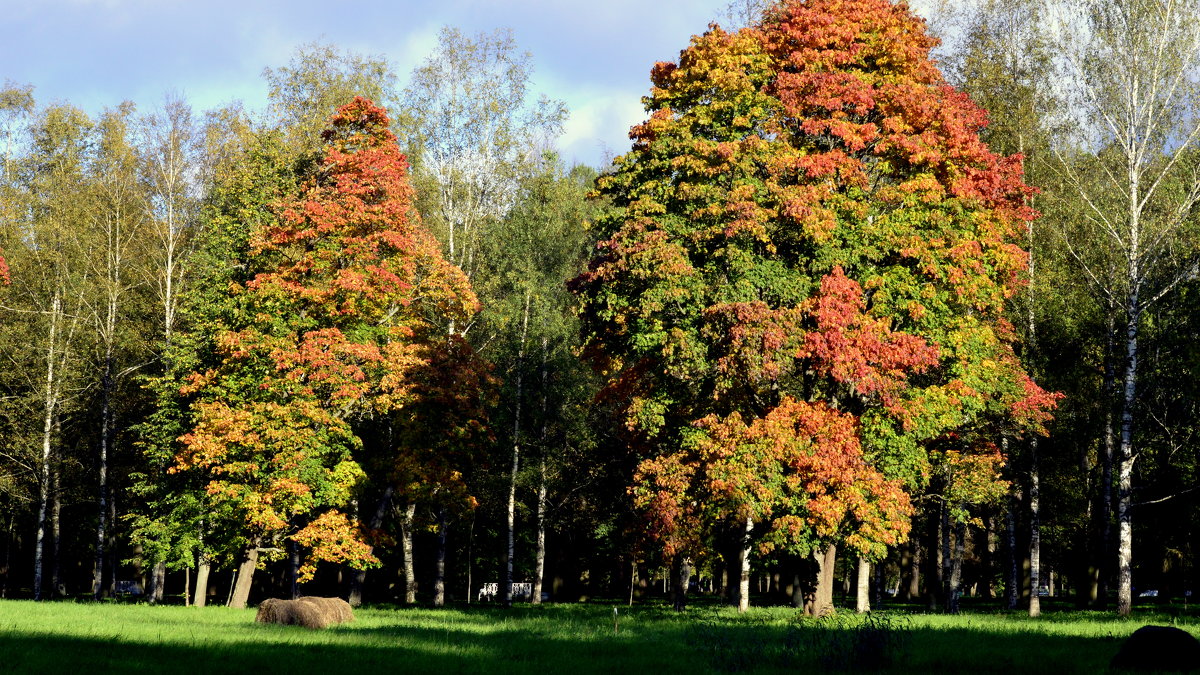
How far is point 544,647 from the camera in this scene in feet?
66.7

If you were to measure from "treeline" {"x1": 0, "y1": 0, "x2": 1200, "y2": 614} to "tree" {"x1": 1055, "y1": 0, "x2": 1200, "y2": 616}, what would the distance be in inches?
6.2

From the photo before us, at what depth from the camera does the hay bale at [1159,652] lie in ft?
50.1

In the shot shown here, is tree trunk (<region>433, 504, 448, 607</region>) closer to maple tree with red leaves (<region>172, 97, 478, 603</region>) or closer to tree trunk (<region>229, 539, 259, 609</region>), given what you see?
maple tree with red leaves (<region>172, 97, 478, 603</region>)

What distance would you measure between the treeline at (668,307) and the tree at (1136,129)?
0.52 ft

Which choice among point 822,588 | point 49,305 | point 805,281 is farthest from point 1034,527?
point 49,305

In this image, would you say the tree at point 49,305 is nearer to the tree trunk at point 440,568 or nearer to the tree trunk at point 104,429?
the tree trunk at point 104,429

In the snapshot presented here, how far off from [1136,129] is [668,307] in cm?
1798

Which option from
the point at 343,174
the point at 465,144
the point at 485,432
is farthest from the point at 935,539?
the point at 343,174

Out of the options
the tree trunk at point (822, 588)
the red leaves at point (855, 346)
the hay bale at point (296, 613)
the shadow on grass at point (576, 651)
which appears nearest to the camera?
the shadow on grass at point (576, 651)

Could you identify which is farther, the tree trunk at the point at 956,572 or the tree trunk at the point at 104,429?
the tree trunk at the point at 104,429

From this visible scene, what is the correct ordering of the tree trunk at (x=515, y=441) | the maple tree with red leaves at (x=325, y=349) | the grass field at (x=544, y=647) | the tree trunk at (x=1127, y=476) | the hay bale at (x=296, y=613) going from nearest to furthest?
the grass field at (x=544, y=647), the hay bale at (x=296, y=613), the tree trunk at (x=1127, y=476), the maple tree with red leaves at (x=325, y=349), the tree trunk at (x=515, y=441)

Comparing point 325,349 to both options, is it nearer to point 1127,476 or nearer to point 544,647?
point 544,647

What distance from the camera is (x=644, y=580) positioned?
76.3 meters

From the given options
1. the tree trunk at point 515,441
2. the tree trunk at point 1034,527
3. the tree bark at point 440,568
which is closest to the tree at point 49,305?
the tree bark at point 440,568
